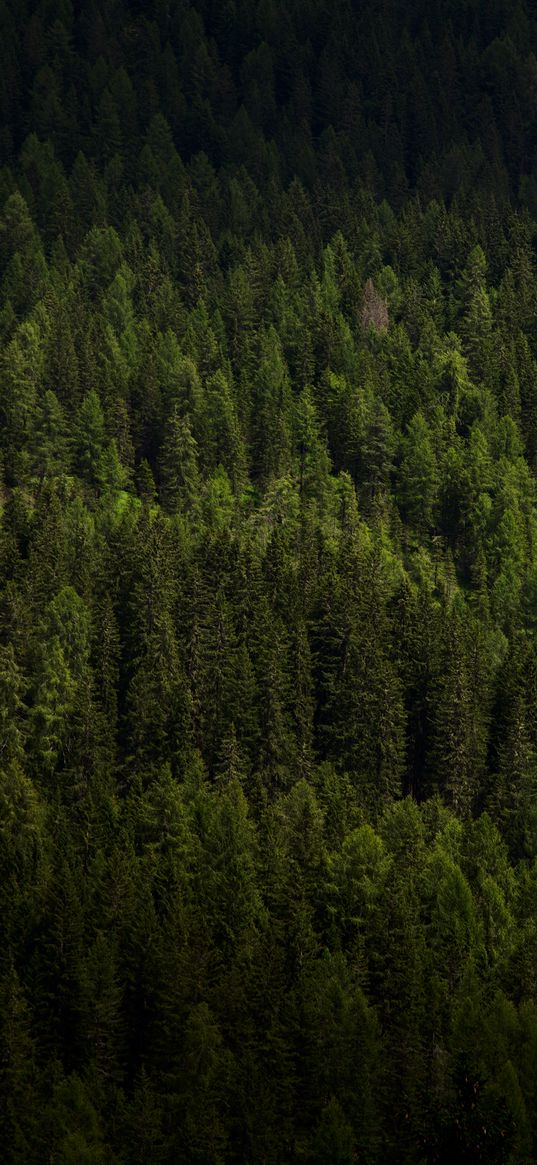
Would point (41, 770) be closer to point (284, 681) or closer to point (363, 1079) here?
point (284, 681)

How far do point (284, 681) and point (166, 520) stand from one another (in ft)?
101

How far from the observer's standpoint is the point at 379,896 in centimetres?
12681

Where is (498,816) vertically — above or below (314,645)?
below

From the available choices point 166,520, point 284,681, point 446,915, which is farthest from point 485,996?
point 166,520

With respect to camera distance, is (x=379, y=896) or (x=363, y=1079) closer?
(x=363, y=1079)

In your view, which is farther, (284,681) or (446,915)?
(284,681)

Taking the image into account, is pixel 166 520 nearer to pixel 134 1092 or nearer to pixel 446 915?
pixel 446 915

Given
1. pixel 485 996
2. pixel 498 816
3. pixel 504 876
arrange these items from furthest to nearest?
pixel 498 816 < pixel 504 876 < pixel 485 996

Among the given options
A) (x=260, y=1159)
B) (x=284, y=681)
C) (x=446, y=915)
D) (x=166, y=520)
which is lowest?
(x=260, y=1159)

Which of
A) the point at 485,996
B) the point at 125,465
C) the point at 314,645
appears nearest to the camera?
the point at 485,996

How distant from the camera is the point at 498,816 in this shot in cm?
14775

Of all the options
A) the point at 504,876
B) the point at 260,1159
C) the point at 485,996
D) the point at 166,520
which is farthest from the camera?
the point at 166,520

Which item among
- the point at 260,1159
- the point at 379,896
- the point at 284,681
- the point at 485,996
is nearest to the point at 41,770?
the point at 284,681

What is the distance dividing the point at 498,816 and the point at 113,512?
5503 centimetres
